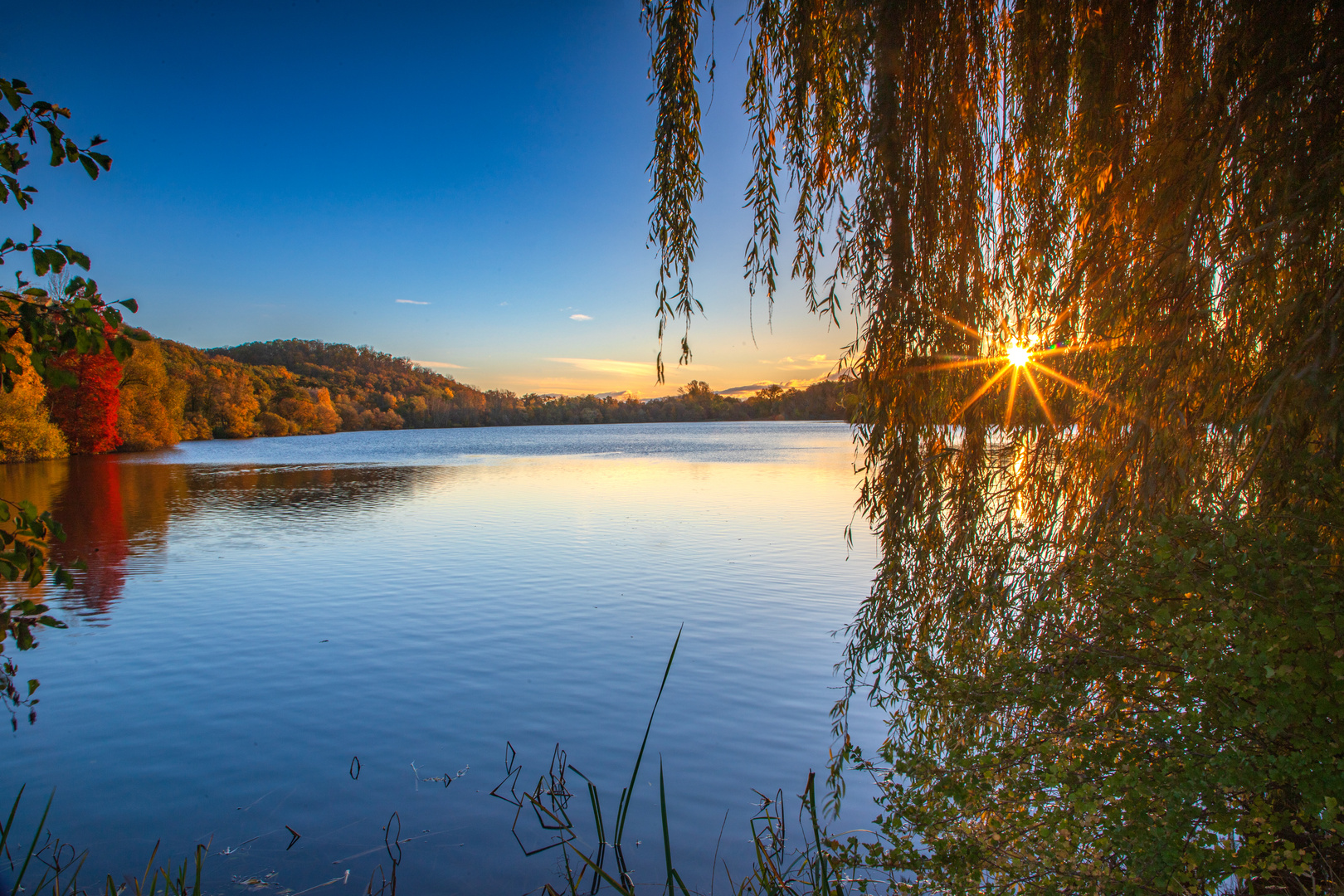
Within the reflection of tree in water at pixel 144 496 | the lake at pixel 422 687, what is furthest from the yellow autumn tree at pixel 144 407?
the lake at pixel 422 687

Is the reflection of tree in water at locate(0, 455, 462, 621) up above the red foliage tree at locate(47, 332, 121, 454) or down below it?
below

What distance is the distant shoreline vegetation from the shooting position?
32.8 metres

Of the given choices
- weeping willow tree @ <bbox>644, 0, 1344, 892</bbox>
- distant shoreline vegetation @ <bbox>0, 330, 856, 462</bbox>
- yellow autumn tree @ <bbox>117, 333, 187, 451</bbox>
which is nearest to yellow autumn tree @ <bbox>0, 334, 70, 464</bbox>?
distant shoreline vegetation @ <bbox>0, 330, 856, 462</bbox>

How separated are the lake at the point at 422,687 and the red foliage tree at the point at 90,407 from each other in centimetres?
3067

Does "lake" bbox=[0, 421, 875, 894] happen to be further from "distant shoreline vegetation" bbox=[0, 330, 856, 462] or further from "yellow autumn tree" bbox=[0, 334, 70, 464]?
"yellow autumn tree" bbox=[0, 334, 70, 464]

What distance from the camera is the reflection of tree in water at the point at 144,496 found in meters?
11.8

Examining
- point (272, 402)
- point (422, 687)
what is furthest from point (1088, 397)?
point (272, 402)

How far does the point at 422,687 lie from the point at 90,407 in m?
46.2

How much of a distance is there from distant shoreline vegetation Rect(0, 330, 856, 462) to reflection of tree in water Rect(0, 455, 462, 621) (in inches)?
143

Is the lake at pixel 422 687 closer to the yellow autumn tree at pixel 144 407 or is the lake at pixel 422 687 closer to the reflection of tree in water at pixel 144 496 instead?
the reflection of tree in water at pixel 144 496

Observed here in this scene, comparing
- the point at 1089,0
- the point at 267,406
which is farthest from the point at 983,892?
the point at 267,406

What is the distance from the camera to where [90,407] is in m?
39.9

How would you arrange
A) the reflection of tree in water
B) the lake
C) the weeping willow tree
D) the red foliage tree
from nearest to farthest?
the weeping willow tree
the lake
the reflection of tree in water
the red foliage tree

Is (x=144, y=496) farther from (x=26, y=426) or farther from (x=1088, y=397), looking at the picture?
(x=1088, y=397)
